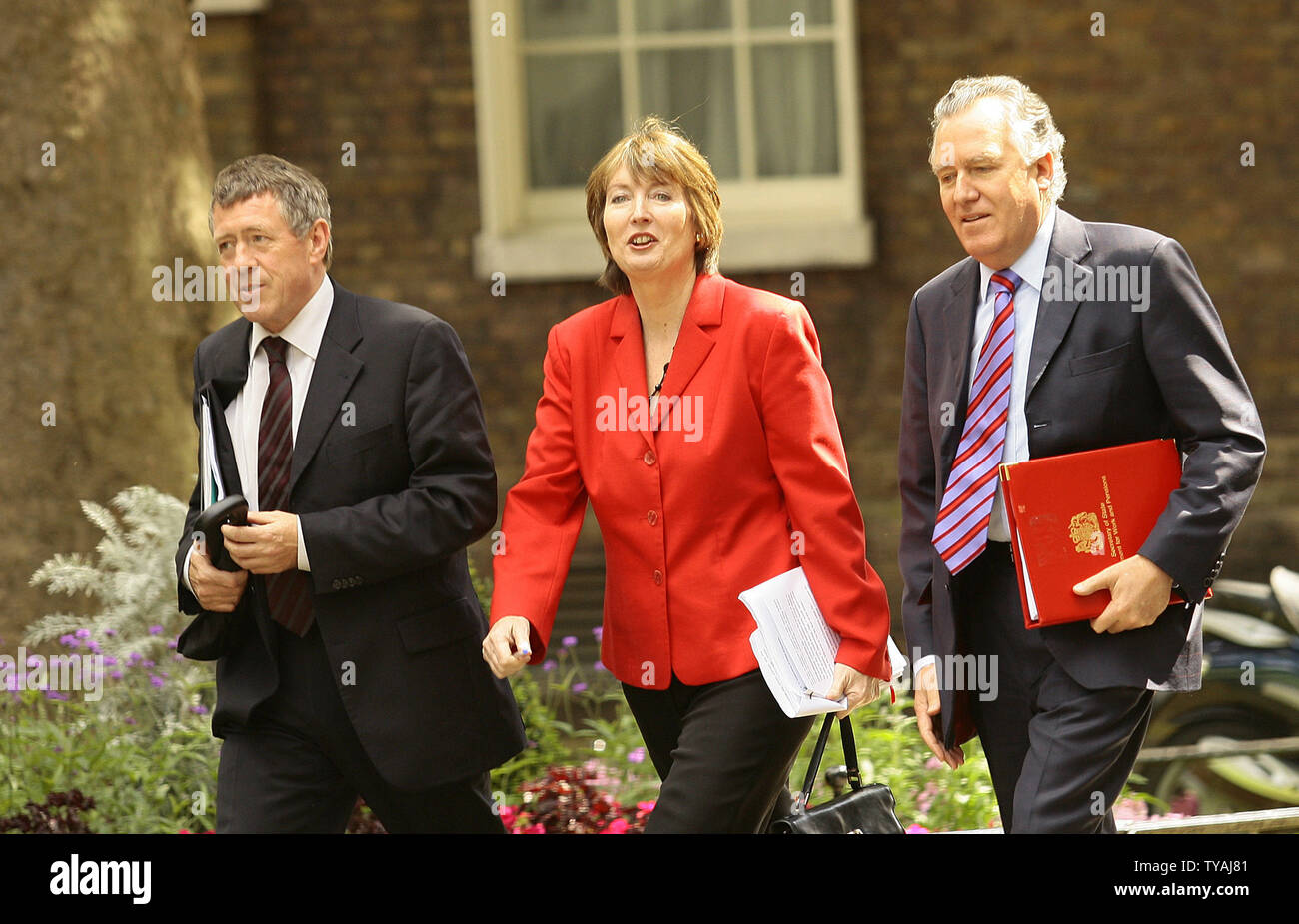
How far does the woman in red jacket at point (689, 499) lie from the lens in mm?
3338

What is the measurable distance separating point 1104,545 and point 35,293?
4.23 m

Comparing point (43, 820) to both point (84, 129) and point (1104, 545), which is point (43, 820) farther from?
point (1104, 545)

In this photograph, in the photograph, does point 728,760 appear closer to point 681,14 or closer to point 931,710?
point 931,710

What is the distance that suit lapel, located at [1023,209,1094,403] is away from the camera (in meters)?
3.25

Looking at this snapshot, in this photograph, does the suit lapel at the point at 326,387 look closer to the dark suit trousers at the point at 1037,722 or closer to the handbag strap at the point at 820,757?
the handbag strap at the point at 820,757

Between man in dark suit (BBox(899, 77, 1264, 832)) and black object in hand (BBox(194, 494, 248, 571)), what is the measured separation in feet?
5.13

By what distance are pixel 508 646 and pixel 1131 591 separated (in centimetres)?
133

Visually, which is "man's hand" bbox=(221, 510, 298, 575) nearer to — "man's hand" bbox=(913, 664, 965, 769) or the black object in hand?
the black object in hand

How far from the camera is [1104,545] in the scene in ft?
10.6

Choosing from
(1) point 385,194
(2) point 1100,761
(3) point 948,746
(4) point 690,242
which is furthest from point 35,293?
(2) point 1100,761

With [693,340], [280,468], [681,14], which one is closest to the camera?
[693,340]

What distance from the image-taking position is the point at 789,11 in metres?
8.12

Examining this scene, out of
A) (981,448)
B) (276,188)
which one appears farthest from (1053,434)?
(276,188)

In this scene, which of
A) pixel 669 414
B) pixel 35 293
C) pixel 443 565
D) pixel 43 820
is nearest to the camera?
pixel 669 414
